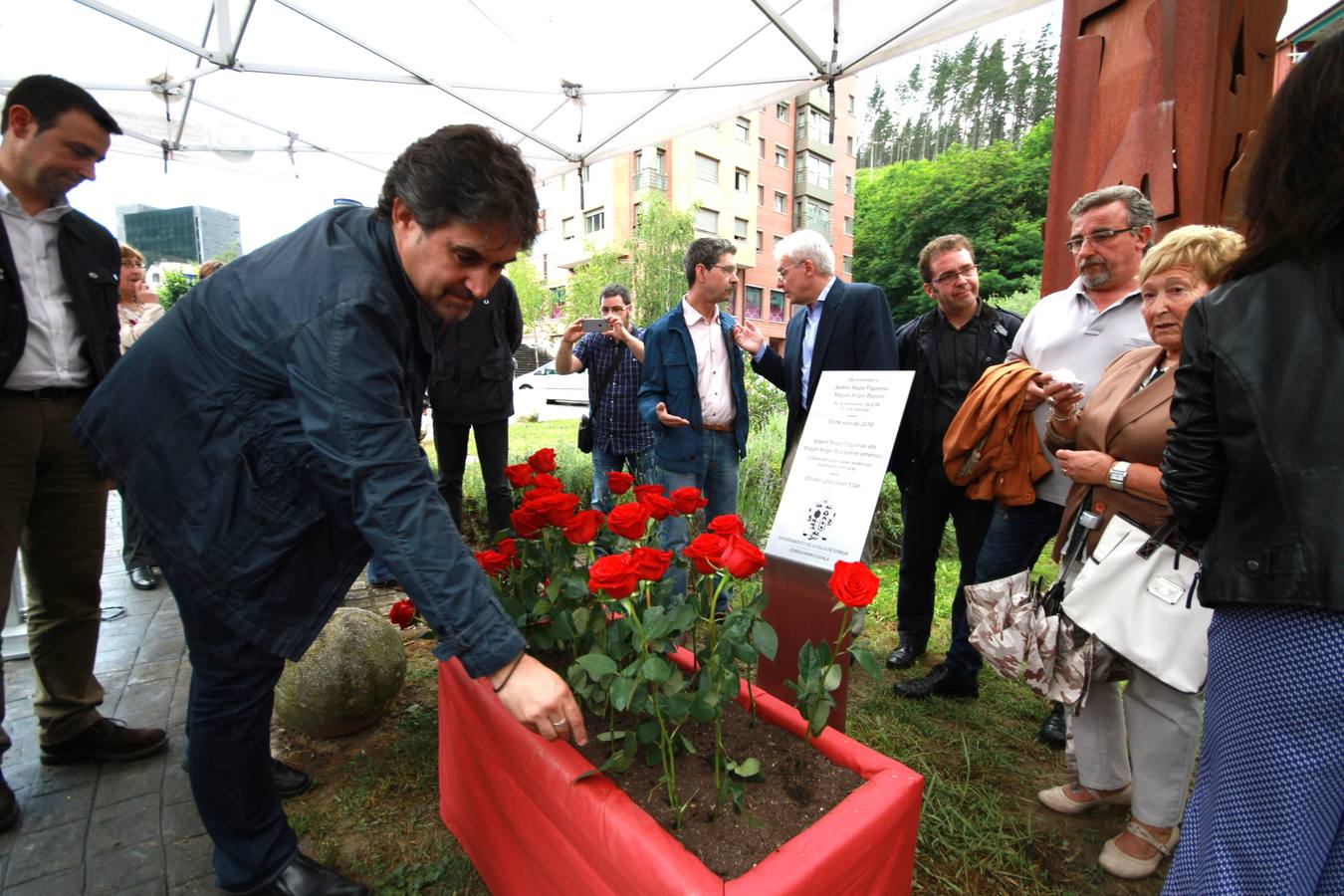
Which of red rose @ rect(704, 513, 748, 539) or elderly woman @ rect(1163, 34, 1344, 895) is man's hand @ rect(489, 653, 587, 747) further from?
elderly woman @ rect(1163, 34, 1344, 895)

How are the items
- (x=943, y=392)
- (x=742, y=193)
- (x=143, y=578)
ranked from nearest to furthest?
1. (x=943, y=392)
2. (x=143, y=578)
3. (x=742, y=193)

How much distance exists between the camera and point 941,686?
115 inches

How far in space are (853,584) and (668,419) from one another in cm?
231

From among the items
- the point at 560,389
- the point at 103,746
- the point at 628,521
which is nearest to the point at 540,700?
the point at 628,521

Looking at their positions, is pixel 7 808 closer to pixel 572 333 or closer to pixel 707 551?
pixel 707 551

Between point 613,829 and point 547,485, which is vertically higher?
point 547,485

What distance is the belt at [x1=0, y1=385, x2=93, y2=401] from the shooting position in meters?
2.09

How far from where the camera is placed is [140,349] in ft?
5.13

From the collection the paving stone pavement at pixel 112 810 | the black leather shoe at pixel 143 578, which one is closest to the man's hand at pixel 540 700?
the paving stone pavement at pixel 112 810

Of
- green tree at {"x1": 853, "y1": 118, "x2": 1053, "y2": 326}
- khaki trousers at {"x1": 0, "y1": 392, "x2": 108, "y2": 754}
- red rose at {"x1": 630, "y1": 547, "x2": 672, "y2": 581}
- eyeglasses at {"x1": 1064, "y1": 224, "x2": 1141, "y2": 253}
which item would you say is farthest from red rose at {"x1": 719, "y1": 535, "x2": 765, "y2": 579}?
green tree at {"x1": 853, "y1": 118, "x2": 1053, "y2": 326}

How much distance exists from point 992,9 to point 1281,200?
3605 millimetres

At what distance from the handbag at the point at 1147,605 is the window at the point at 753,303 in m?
32.1

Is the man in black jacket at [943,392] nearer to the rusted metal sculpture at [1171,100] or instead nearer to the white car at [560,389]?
the rusted metal sculpture at [1171,100]

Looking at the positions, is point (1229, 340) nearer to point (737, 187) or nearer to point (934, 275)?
point (934, 275)
